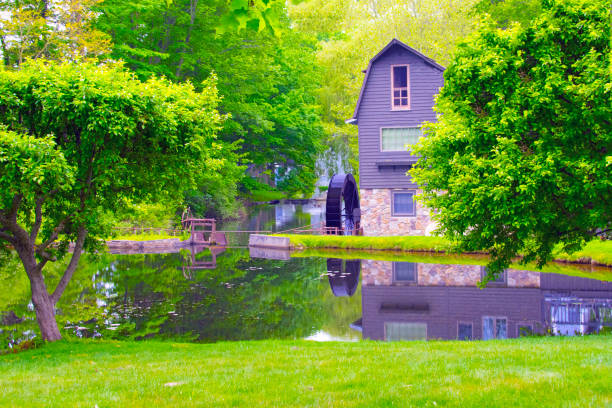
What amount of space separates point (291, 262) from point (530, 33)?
19.1 metres

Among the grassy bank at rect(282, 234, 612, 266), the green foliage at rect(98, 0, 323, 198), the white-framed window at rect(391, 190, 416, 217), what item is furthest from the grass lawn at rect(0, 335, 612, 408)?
the white-framed window at rect(391, 190, 416, 217)

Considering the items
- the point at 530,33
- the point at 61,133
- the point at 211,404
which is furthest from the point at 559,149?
the point at 61,133

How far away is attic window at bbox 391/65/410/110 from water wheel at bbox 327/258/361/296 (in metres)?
10.7

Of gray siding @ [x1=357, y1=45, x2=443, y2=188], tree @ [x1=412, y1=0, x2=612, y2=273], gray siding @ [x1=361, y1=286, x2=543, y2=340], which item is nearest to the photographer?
tree @ [x1=412, y1=0, x2=612, y2=273]

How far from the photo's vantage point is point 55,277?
2692 cm

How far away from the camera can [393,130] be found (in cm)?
3562

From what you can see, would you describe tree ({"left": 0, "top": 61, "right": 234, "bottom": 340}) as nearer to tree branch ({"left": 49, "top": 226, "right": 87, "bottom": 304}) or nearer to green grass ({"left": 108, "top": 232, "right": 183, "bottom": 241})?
tree branch ({"left": 49, "top": 226, "right": 87, "bottom": 304})

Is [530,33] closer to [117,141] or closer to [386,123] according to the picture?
[117,141]

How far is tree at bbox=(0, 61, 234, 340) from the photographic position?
11.7 meters

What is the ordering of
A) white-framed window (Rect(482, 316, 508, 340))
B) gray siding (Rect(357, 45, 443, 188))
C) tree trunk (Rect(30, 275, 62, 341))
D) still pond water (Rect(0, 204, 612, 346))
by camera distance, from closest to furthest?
1. tree trunk (Rect(30, 275, 62, 341))
2. white-framed window (Rect(482, 316, 508, 340))
3. still pond water (Rect(0, 204, 612, 346))
4. gray siding (Rect(357, 45, 443, 188))

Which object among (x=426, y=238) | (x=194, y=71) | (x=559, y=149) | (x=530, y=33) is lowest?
(x=426, y=238)

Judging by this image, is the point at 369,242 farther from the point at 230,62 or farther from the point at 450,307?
the point at 230,62

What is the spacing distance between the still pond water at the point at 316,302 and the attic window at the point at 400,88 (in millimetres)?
10789

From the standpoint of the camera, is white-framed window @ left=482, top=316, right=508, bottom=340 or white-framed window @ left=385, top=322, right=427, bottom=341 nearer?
white-framed window @ left=482, top=316, right=508, bottom=340
